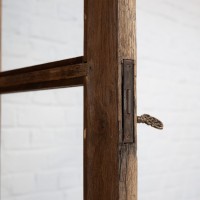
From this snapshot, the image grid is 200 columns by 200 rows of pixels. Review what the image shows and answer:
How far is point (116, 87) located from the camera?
44cm

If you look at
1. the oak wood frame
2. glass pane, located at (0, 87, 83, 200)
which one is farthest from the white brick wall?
the oak wood frame

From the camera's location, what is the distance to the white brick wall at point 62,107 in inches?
29.0

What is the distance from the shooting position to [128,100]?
0.44 m

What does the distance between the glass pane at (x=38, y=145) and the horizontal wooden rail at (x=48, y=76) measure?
3.9 inches

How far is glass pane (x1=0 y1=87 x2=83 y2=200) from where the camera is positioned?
2.43 ft

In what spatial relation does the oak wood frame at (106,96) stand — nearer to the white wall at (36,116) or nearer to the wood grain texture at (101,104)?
the wood grain texture at (101,104)

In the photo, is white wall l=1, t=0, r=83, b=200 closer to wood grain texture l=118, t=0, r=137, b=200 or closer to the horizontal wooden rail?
the horizontal wooden rail

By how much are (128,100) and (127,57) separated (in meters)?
0.05

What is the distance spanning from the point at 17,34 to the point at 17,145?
24 cm
